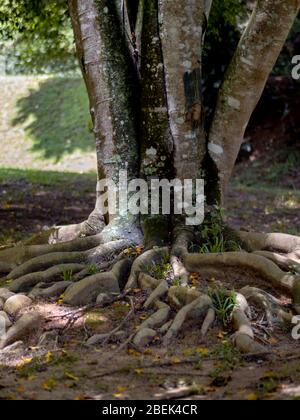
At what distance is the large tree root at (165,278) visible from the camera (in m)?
5.51

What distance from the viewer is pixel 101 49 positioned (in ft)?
22.4

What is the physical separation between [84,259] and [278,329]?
2.07 meters

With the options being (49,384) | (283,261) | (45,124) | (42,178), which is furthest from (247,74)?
(45,124)

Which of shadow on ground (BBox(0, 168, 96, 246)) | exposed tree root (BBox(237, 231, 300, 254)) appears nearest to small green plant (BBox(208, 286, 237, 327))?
exposed tree root (BBox(237, 231, 300, 254))

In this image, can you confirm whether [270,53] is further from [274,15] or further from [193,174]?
[193,174]

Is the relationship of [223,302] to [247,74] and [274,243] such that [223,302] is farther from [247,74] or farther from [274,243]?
[247,74]

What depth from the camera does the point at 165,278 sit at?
20.3ft

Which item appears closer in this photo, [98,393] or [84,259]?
[98,393]

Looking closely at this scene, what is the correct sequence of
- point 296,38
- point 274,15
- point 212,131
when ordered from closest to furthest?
point 274,15 → point 212,131 → point 296,38

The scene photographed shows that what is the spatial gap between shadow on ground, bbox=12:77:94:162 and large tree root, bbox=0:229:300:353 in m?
15.3

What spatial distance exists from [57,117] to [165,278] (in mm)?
18252

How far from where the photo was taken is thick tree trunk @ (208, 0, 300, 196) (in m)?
6.30

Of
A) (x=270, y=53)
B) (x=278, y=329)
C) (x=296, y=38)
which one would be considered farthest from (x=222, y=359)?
(x=296, y=38)

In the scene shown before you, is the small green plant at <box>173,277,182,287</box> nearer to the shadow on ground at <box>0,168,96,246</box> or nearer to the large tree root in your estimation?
the large tree root
